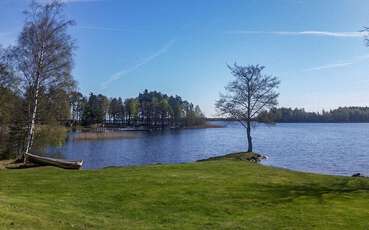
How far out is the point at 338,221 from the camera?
1180 centimetres

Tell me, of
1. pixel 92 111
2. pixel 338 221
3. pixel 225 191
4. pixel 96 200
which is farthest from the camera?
pixel 92 111

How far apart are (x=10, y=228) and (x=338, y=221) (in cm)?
820

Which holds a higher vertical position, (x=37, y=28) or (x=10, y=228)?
(x=37, y=28)

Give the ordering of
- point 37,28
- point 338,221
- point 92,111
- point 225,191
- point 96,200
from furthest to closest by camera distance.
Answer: point 92,111 → point 37,28 → point 225,191 → point 96,200 → point 338,221

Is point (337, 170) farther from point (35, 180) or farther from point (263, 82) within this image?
point (35, 180)

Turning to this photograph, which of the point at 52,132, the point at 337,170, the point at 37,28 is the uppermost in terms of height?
the point at 37,28

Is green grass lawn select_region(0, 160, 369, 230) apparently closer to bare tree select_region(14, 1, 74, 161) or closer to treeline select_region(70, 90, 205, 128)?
bare tree select_region(14, 1, 74, 161)

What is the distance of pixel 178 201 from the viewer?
1380 centimetres

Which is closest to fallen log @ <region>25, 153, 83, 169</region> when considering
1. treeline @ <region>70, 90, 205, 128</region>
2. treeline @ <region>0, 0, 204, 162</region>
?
treeline @ <region>0, 0, 204, 162</region>

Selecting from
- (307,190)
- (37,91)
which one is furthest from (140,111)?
(307,190)

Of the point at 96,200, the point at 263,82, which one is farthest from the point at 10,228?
the point at 263,82

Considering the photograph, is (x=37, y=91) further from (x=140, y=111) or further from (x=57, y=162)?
(x=140, y=111)

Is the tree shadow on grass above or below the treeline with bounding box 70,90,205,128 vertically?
below

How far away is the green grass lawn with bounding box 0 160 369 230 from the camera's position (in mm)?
10852
